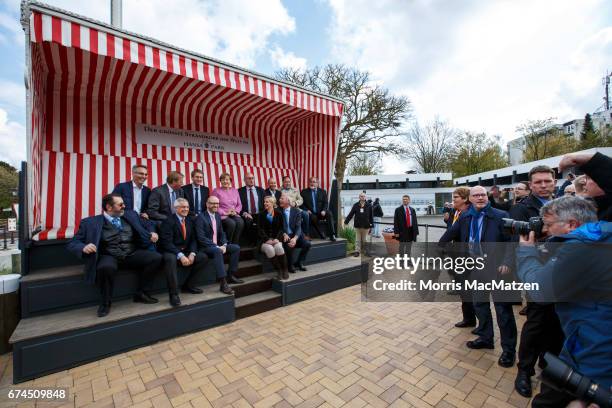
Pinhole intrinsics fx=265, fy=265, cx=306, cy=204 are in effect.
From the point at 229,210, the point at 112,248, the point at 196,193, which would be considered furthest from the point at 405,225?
the point at 112,248

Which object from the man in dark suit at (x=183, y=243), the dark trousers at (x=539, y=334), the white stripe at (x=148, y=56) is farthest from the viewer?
the man in dark suit at (x=183, y=243)

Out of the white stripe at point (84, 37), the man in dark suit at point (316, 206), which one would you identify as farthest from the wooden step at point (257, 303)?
the white stripe at point (84, 37)

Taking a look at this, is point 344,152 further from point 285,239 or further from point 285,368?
point 285,368

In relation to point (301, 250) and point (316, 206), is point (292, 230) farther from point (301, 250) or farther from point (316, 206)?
point (316, 206)

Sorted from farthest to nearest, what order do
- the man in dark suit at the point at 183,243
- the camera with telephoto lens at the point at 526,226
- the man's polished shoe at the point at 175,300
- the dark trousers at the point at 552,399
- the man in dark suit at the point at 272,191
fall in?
the man in dark suit at the point at 272,191 → the man in dark suit at the point at 183,243 → the man's polished shoe at the point at 175,300 → the camera with telephoto lens at the point at 526,226 → the dark trousers at the point at 552,399

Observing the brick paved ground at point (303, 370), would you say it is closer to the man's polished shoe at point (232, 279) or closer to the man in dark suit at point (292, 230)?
the man's polished shoe at point (232, 279)

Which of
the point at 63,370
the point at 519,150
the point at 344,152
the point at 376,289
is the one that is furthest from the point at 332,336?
the point at 519,150

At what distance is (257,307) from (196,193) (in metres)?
2.01

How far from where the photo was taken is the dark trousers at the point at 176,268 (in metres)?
3.02

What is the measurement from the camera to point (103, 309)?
272 cm

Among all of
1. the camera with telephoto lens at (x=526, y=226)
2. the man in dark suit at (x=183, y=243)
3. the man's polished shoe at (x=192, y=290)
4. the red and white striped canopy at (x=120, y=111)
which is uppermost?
the red and white striped canopy at (x=120, y=111)

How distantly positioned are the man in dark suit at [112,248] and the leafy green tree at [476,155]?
3131 centimetres

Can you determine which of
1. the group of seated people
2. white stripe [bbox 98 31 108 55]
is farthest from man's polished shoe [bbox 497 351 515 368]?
white stripe [bbox 98 31 108 55]

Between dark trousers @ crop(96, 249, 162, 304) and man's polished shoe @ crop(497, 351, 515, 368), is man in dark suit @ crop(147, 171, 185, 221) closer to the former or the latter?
dark trousers @ crop(96, 249, 162, 304)
